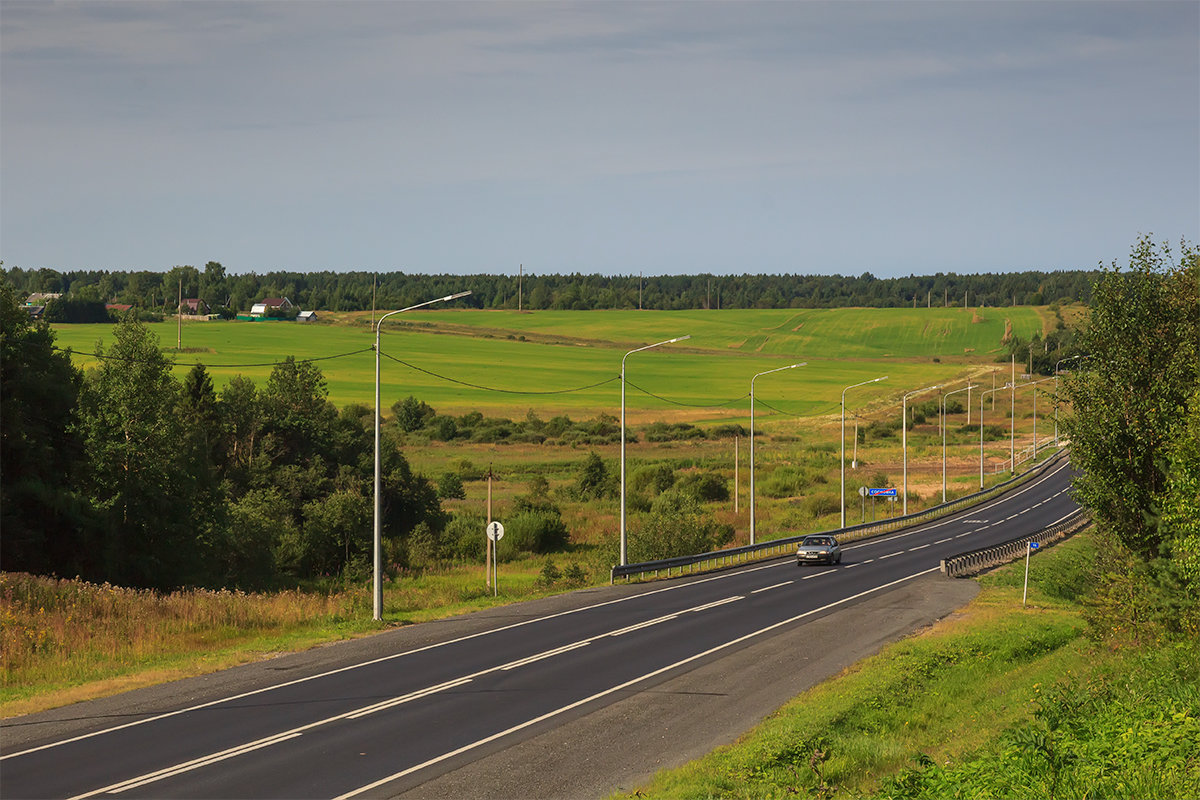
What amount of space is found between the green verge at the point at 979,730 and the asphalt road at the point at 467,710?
134 centimetres

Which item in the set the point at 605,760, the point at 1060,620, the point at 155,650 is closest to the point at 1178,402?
the point at 1060,620

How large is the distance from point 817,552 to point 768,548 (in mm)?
5749

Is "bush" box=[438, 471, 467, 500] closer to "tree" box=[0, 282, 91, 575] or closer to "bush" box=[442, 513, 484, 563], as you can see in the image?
"bush" box=[442, 513, 484, 563]

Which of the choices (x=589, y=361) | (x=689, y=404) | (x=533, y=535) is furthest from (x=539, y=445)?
(x=533, y=535)

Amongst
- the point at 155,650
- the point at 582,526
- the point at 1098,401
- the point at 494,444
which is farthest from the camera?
the point at 494,444

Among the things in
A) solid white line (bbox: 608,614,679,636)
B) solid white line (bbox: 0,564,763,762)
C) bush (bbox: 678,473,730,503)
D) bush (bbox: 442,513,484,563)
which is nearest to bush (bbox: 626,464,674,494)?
bush (bbox: 678,473,730,503)

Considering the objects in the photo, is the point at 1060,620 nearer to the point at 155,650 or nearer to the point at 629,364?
the point at 155,650

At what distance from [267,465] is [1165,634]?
145ft

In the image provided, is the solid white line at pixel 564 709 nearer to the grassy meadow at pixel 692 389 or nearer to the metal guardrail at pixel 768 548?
the metal guardrail at pixel 768 548

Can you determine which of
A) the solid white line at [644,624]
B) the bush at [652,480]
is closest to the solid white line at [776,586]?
the solid white line at [644,624]

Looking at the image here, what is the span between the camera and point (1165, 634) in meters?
24.8

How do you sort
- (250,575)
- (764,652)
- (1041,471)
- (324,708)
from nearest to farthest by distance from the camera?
(324,708) → (764,652) → (250,575) → (1041,471)

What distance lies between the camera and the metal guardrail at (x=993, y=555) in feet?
148

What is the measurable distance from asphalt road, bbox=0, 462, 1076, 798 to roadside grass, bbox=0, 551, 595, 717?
3.43 ft
